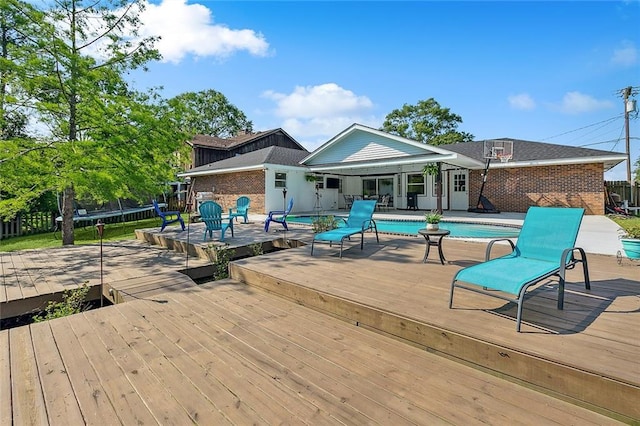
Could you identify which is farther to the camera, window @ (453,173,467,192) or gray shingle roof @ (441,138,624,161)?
window @ (453,173,467,192)

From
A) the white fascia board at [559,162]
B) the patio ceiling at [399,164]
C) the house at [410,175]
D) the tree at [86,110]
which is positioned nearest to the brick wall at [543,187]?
the house at [410,175]

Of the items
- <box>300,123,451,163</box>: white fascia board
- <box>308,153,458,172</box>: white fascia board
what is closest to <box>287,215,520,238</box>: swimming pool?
<box>308,153,458,172</box>: white fascia board

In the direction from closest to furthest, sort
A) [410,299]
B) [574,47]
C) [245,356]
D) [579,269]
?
[245,356] → [410,299] → [579,269] → [574,47]

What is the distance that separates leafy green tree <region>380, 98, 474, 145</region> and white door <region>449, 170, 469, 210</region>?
54.9ft

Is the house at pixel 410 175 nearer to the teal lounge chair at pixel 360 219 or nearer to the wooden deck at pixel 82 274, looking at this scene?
Result: the teal lounge chair at pixel 360 219

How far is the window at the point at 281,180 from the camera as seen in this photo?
55.3 feet

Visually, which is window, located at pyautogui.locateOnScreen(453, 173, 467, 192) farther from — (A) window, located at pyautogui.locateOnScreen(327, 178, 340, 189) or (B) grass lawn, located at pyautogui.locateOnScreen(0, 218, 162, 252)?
(B) grass lawn, located at pyautogui.locateOnScreen(0, 218, 162, 252)

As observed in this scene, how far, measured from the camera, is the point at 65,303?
13.9 feet

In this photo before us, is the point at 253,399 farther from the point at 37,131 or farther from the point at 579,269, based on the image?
the point at 37,131

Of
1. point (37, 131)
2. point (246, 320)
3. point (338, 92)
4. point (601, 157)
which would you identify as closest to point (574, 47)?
point (601, 157)

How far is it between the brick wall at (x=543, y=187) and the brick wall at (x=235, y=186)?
11.8 meters

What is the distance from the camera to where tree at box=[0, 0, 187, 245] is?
6.73 meters

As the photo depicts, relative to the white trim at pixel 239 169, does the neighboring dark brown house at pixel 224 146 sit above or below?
above

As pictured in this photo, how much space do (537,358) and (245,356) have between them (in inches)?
83.5
